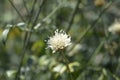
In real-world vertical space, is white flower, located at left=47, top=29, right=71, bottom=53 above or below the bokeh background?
below

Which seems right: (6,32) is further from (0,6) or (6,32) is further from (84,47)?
(0,6)

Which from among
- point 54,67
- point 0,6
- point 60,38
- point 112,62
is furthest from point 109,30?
point 0,6

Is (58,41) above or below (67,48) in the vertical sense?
below

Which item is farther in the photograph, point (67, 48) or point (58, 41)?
point (67, 48)

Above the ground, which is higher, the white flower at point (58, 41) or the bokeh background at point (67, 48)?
the bokeh background at point (67, 48)

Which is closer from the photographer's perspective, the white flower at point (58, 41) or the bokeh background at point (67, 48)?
the white flower at point (58, 41)
